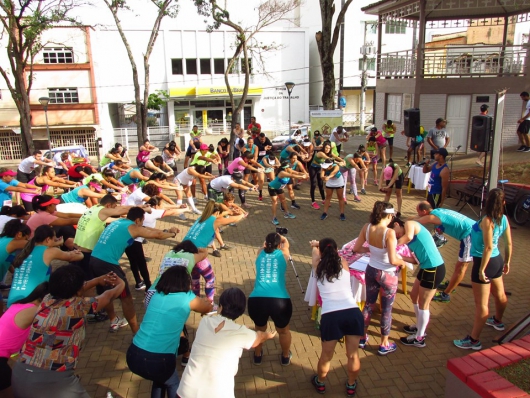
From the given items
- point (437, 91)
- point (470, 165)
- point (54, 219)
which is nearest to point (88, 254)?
point (54, 219)

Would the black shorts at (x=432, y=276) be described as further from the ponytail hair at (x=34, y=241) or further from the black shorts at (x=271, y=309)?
the ponytail hair at (x=34, y=241)

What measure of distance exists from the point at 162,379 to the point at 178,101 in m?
31.9

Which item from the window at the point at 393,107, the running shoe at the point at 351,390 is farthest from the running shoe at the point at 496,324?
the window at the point at 393,107

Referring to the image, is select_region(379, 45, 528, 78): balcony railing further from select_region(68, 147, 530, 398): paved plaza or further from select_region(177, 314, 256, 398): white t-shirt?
select_region(177, 314, 256, 398): white t-shirt

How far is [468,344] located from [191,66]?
1242 inches

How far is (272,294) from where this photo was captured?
426 cm

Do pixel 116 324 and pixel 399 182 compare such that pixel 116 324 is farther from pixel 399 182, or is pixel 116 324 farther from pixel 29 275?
pixel 399 182

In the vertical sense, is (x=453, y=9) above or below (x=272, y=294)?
above

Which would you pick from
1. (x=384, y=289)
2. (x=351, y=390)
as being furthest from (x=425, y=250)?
(x=351, y=390)

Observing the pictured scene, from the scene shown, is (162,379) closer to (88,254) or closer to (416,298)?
(88,254)

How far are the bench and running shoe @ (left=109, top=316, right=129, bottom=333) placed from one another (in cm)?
836

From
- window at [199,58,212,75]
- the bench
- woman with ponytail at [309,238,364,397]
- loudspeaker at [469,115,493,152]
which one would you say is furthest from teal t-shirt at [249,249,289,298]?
window at [199,58,212,75]

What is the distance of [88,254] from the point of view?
5.76 metres

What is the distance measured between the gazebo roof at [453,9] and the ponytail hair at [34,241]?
55.6ft
